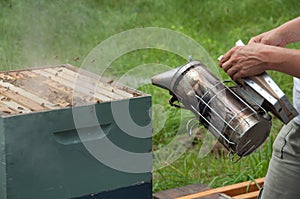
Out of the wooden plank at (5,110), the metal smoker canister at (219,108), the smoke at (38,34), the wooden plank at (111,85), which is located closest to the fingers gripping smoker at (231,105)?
the metal smoker canister at (219,108)

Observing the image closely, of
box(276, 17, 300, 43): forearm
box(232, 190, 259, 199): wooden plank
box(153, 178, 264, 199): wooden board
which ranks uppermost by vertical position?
box(276, 17, 300, 43): forearm

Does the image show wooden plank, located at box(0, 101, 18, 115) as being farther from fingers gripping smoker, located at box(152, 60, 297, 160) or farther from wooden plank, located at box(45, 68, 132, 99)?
fingers gripping smoker, located at box(152, 60, 297, 160)

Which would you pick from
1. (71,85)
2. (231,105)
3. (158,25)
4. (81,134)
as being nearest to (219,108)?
(231,105)

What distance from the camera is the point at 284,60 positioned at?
2105 millimetres

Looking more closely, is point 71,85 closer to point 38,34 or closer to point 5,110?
point 5,110

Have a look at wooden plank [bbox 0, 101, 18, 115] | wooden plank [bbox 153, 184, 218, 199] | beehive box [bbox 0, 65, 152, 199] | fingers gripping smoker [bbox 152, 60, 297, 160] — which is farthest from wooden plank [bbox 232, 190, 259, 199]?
wooden plank [bbox 0, 101, 18, 115]

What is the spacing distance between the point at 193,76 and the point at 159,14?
312 cm

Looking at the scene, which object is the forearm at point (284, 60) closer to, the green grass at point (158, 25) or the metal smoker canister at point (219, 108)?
the metal smoker canister at point (219, 108)

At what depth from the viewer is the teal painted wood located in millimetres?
2057

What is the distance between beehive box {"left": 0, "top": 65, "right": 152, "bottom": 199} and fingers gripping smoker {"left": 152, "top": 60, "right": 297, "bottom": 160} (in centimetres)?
18

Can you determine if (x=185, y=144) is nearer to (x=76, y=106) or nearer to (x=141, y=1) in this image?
(x=76, y=106)

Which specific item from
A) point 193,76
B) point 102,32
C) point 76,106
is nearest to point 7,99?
point 76,106

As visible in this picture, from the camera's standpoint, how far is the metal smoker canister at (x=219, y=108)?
6.73ft

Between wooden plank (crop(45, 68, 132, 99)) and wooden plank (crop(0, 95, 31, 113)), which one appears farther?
Result: wooden plank (crop(45, 68, 132, 99))
